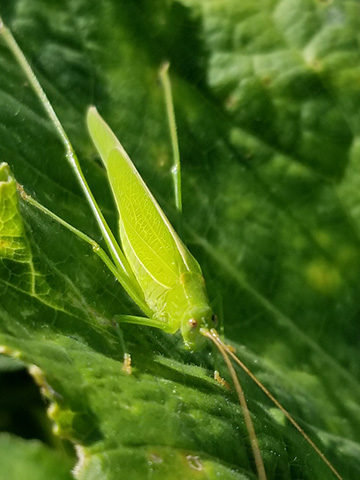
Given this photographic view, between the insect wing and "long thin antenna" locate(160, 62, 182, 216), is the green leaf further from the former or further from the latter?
"long thin antenna" locate(160, 62, 182, 216)

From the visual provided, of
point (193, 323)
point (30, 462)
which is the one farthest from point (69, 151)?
point (30, 462)

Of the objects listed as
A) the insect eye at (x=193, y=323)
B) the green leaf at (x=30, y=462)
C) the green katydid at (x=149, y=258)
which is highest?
the green katydid at (x=149, y=258)

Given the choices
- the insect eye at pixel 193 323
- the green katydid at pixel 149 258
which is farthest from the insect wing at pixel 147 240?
the insect eye at pixel 193 323

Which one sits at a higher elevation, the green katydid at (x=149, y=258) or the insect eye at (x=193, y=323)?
the green katydid at (x=149, y=258)

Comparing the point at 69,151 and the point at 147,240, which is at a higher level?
the point at 69,151

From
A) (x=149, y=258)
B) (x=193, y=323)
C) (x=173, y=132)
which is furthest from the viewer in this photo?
(x=173, y=132)

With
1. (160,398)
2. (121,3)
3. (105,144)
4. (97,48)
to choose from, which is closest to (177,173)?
(105,144)

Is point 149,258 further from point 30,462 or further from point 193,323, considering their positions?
point 30,462

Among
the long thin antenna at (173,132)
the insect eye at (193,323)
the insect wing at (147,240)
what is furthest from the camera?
the long thin antenna at (173,132)

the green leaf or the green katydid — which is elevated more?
the green katydid

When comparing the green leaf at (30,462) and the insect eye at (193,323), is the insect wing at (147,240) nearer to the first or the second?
the insect eye at (193,323)

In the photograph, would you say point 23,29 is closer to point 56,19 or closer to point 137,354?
point 56,19

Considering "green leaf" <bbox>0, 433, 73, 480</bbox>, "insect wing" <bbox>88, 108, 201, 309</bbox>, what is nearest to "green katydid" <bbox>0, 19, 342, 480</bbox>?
"insect wing" <bbox>88, 108, 201, 309</bbox>
